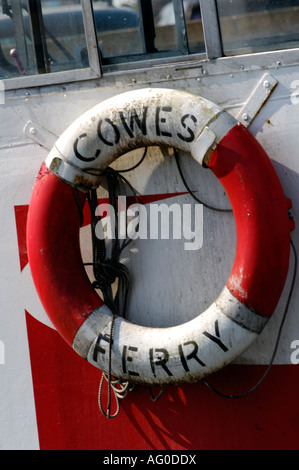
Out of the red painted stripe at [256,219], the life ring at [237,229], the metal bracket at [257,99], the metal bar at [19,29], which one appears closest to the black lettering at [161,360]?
the life ring at [237,229]

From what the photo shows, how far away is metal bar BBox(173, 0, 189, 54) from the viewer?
2.14m

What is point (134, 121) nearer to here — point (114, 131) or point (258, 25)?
point (114, 131)

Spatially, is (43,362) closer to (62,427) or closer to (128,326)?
(62,427)

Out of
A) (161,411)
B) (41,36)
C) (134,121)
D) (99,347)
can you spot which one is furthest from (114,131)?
(161,411)

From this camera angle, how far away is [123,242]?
2252mm

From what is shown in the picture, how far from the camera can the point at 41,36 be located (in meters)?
2.21

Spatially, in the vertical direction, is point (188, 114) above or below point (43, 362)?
above

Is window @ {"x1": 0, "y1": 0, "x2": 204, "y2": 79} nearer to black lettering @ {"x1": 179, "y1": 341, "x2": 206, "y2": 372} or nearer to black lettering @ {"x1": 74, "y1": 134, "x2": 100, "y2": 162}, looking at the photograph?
black lettering @ {"x1": 74, "y1": 134, "x2": 100, "y2": 162}

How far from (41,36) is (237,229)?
0.94 metres

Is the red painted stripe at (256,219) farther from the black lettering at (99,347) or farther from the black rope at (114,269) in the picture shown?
the black lettering at (99,347)

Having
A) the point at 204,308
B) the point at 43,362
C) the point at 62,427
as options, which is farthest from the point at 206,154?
the point at 62,427

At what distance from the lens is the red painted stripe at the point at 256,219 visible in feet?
6.58
